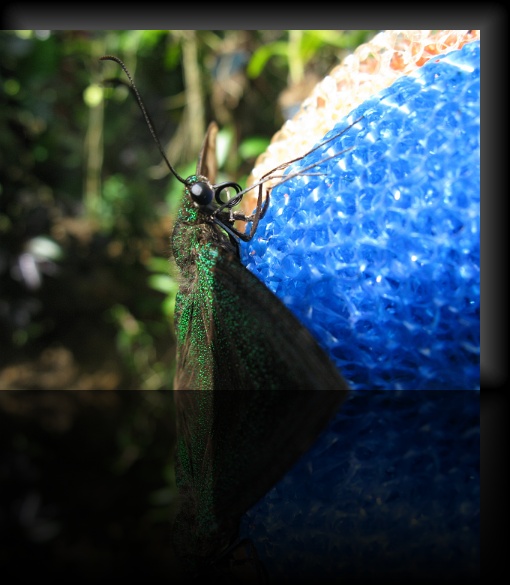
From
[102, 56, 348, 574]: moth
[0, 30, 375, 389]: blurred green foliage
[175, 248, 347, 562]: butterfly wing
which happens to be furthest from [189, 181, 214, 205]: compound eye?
[0, 30, 375, 389]: blurred green foliage

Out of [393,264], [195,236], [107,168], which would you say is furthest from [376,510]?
[107,168]

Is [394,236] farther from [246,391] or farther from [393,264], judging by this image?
[246,391]

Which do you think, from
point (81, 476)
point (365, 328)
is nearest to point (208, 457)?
point (81, 476)

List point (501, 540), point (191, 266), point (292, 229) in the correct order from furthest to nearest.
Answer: point (191, 266)
point (292, 229)
point (501, 540)

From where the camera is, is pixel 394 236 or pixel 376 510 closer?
pixel 376 510

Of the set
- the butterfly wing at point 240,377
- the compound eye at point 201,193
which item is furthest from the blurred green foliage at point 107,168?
the compound eye at point 201,193

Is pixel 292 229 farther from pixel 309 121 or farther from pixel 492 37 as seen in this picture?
pixel 492 37

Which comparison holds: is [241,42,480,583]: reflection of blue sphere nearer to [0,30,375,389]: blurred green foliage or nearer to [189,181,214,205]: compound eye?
[189,181,214,205]: compound eye
